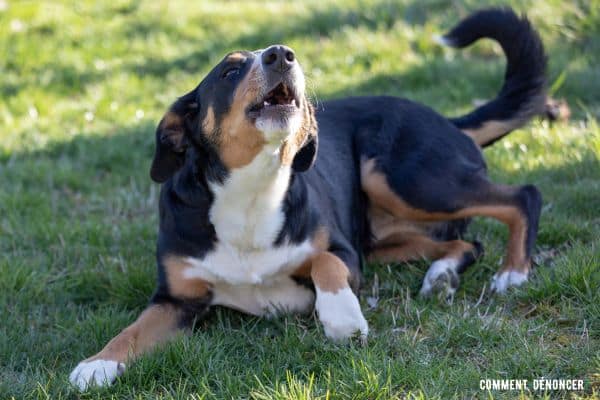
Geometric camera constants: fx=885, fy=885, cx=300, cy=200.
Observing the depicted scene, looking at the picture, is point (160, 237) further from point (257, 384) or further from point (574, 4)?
point (574, 4)

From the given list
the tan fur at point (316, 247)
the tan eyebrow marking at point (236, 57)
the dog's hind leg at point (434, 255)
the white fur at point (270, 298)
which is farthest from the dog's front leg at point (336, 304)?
the tan eyebrow marking at point (236, 57)

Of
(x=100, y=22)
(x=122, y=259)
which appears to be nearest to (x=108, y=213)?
(x=122, y=259)

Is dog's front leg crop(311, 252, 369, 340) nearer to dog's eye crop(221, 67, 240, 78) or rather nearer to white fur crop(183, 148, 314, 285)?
white fur crop(183, 148, 314, 285)

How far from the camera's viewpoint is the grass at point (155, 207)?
341cm

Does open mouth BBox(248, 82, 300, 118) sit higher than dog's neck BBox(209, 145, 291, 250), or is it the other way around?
open mouth BBox(248, 82, 300, 118)

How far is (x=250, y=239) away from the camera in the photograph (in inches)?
154

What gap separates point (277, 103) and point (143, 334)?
1.14m

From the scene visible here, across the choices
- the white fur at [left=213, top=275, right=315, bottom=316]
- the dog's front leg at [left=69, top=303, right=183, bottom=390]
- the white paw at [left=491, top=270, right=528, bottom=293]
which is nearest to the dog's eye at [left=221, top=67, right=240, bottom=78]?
the white fur at [left=213, top=275, right=315, bottom=316]

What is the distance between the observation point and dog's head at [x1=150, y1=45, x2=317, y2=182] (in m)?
3.57

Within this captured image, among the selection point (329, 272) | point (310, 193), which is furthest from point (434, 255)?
point (329, 272)

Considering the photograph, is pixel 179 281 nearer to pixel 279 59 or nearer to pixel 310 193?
pixel 310 193

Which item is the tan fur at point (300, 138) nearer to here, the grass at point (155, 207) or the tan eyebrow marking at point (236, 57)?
the tan eyebrow marking at point (236, 57)

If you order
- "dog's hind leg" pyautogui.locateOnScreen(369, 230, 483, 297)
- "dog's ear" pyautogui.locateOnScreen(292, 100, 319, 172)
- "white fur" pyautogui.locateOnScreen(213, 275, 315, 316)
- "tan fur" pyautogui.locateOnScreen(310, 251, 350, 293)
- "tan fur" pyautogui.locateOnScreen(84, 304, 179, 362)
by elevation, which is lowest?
"dog's hind leg" pyautogui.locateOnScreen(369, 230, 483, 297)

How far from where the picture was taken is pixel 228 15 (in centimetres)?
950
